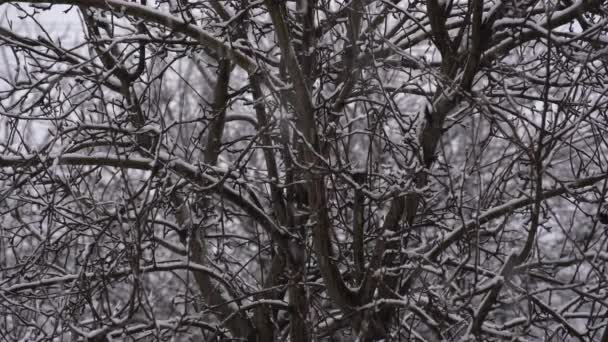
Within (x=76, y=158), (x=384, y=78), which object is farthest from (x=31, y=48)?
(x=384, y=78)

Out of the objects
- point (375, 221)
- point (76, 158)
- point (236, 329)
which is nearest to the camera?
point (76, 158)

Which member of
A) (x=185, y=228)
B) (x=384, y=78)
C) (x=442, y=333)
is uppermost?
(x=384, y=78)

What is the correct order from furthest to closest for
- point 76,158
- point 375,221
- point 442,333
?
point 375,221 → point 76,158 → point 442,333

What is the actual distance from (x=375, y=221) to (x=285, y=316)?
1.29 m

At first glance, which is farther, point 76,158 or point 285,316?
point 285,316

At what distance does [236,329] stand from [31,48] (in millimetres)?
2695

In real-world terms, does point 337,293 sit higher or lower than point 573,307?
higher

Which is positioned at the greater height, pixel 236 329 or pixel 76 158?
pixel 76 158

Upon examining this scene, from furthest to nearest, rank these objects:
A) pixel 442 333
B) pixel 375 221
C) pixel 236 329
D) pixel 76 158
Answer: pixel 236 329
pixel 375 221
pixel 76 158
pixel 442 333

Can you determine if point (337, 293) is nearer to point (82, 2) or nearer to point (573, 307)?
point (573, 307)

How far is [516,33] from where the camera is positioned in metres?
5.20

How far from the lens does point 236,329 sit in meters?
6.50

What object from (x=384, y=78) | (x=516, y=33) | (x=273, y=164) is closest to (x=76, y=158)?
(x=273, y=164)

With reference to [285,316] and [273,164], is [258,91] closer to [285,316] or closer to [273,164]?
[273,164]
